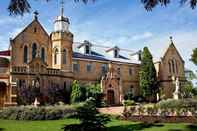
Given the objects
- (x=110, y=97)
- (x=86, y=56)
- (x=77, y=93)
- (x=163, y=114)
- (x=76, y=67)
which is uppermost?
(x=86, y=56)

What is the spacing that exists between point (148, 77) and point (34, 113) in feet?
93.3

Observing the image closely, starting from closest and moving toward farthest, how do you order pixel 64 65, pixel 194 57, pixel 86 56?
pixel 64 65, pixel 194 57, pixel 86 56

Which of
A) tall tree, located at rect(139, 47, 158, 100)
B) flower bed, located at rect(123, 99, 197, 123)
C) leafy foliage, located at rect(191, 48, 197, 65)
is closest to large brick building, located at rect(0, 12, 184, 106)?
tall tree, located at rect(139, 47, 158, 100)

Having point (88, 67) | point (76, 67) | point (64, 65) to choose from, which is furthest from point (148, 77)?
point (64, 65)

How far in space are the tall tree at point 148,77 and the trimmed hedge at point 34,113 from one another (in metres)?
25.0

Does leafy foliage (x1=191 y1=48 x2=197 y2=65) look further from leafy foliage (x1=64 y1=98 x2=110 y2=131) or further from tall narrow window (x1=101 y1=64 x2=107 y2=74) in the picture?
leafy foliage (x1=64 y1=98 x2=110 y2=131)

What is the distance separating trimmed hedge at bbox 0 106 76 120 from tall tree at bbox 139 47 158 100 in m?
25.0

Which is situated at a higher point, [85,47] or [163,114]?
[85,47]

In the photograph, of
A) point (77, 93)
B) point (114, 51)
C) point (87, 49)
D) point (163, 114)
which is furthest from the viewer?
point (114, 51)

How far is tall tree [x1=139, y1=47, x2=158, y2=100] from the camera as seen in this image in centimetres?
5384

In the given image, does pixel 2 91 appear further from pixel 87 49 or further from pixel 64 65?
pixel 87 49

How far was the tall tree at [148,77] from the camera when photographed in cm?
5384

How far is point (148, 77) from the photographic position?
5412cm

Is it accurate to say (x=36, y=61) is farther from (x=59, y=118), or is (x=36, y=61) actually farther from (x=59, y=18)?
(x=59, y=118)
